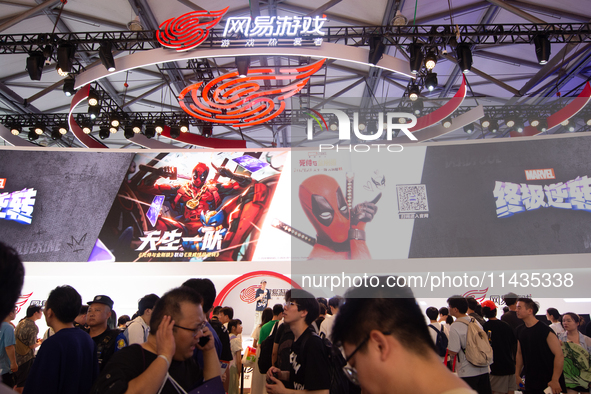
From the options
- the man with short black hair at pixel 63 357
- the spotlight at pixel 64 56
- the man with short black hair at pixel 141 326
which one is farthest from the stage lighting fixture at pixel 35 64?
the man with short black hair at pixel 63 357

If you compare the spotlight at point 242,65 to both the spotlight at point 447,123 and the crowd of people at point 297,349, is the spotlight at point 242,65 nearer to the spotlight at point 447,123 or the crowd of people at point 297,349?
the crowd of people at point 297,349

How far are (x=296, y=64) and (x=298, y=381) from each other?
29.1ft

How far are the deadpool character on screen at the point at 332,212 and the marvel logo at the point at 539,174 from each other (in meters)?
8.69

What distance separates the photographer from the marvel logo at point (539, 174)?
32.3 ft

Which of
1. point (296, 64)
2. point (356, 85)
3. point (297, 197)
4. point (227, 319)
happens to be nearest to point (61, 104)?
point (296, 64)

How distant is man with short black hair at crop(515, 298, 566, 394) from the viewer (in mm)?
→ 3652

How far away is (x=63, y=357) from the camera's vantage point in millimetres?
2160

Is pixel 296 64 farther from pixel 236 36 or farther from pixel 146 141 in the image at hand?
pixel 146 141

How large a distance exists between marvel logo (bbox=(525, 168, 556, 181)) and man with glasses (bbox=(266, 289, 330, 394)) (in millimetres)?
9319

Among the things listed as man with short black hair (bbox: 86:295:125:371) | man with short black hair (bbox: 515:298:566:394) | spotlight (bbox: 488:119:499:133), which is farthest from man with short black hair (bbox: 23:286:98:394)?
spotlight (bbox: 488:119:499:133)

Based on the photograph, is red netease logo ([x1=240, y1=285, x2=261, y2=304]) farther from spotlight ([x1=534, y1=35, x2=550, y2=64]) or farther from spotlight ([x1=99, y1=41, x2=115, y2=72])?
spotlight ([x1=534, y1=35, x2=550, y2=64])

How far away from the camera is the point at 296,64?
9.99 metres

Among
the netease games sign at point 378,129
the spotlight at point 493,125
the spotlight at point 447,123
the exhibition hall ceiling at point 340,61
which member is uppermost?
the exhibition hall ceiling at point 340,61

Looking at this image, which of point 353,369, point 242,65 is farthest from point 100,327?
point 242,65
